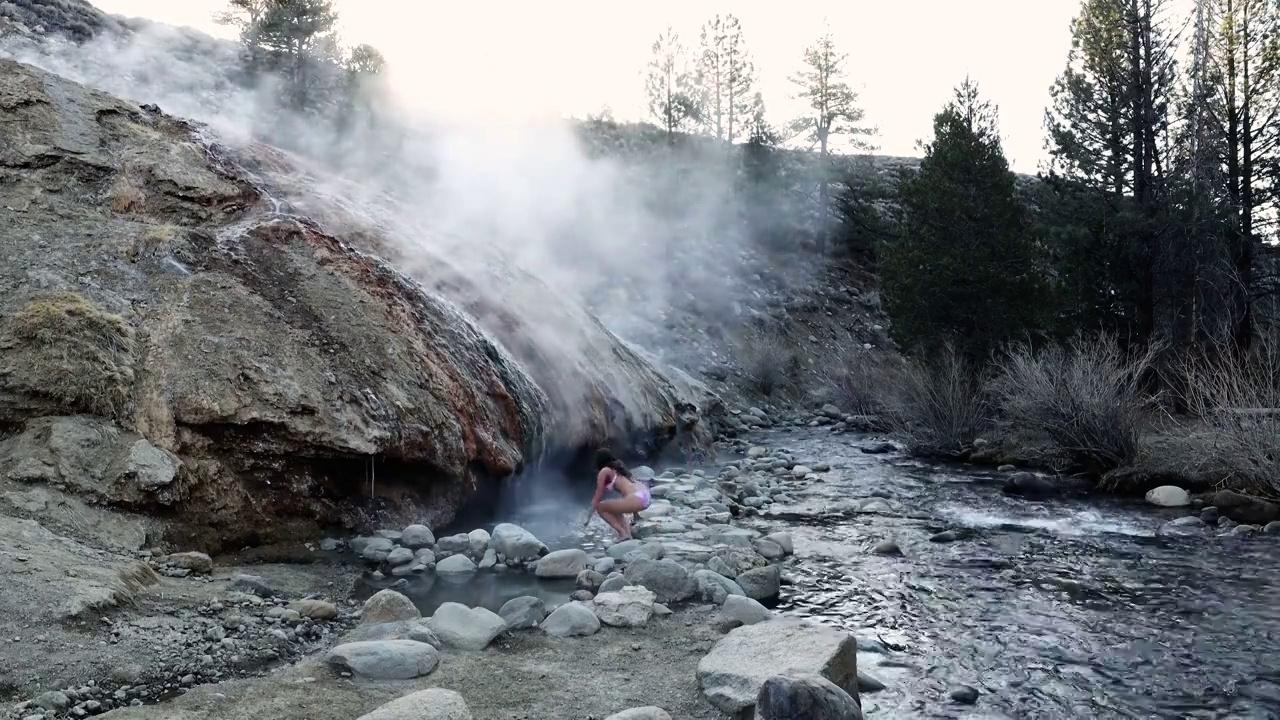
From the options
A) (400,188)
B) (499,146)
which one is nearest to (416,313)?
(400,188)

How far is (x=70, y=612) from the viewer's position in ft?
13.0

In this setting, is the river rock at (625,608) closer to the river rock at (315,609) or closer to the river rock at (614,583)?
the river rock at (614,583)

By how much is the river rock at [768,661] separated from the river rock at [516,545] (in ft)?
7.85

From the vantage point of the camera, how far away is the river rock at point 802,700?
3.39 metres

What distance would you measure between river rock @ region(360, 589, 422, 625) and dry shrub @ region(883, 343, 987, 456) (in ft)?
34.8

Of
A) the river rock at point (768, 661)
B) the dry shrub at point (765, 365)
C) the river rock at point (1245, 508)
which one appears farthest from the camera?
the dry shrub at point (765, 365)

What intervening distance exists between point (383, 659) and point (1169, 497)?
8284mm

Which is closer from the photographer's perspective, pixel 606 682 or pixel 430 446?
pixel 606 682

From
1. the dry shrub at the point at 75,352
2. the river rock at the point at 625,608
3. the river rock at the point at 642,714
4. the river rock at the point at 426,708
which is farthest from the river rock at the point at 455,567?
the river rock at the point at 642,714

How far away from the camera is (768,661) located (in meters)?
3.92

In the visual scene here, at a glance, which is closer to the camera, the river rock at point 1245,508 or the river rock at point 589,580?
the river rock at point 589,580

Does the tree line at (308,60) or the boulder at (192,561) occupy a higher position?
the tree line at (308,60)

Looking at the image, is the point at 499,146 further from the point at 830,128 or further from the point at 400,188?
the point at 830,128

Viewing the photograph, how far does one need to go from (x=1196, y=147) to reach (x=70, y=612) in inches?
667
